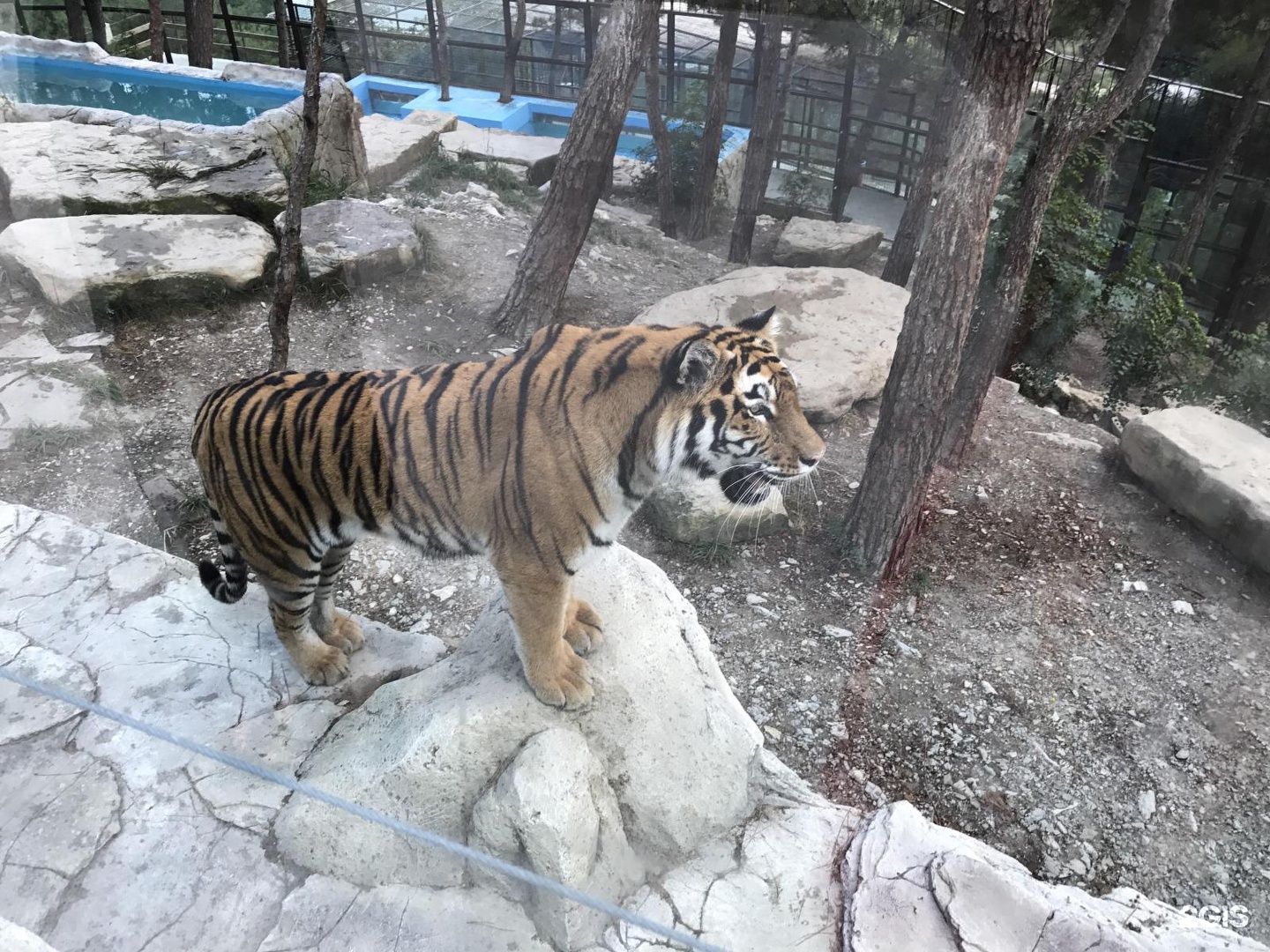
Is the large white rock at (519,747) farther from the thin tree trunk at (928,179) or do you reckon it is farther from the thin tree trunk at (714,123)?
the thin tree trunk at (928,179)

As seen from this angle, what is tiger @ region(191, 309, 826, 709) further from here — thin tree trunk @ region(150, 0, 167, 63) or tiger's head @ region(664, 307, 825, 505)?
thin tree trunk @ region(150, 0, 167, 63)

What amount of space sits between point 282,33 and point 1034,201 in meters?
2.20

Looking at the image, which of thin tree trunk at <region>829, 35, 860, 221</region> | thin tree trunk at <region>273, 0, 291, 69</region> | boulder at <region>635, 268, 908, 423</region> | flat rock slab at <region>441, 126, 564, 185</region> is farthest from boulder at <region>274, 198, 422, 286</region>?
thin tree trunk at <region>829, 35, 860, 221</region>

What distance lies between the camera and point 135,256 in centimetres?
269

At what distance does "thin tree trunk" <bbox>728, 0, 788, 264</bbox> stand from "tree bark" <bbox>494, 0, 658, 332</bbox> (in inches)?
10.5

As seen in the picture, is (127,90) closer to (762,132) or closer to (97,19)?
(97,19)

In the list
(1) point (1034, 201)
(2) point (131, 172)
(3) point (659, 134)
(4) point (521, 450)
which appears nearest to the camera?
(4) point (521, 450)

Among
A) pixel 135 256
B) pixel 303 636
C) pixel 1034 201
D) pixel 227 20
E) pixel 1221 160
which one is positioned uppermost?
pixel 227 20

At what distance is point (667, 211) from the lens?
2.35 m

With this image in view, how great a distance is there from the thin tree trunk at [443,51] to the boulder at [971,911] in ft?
5.74

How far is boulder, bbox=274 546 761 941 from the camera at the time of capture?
4.85 feet

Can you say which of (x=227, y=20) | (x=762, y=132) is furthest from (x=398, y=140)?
(x=762, y=132)

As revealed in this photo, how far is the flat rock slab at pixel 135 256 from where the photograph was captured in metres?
2.40

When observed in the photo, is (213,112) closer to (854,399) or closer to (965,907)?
(854,399)
